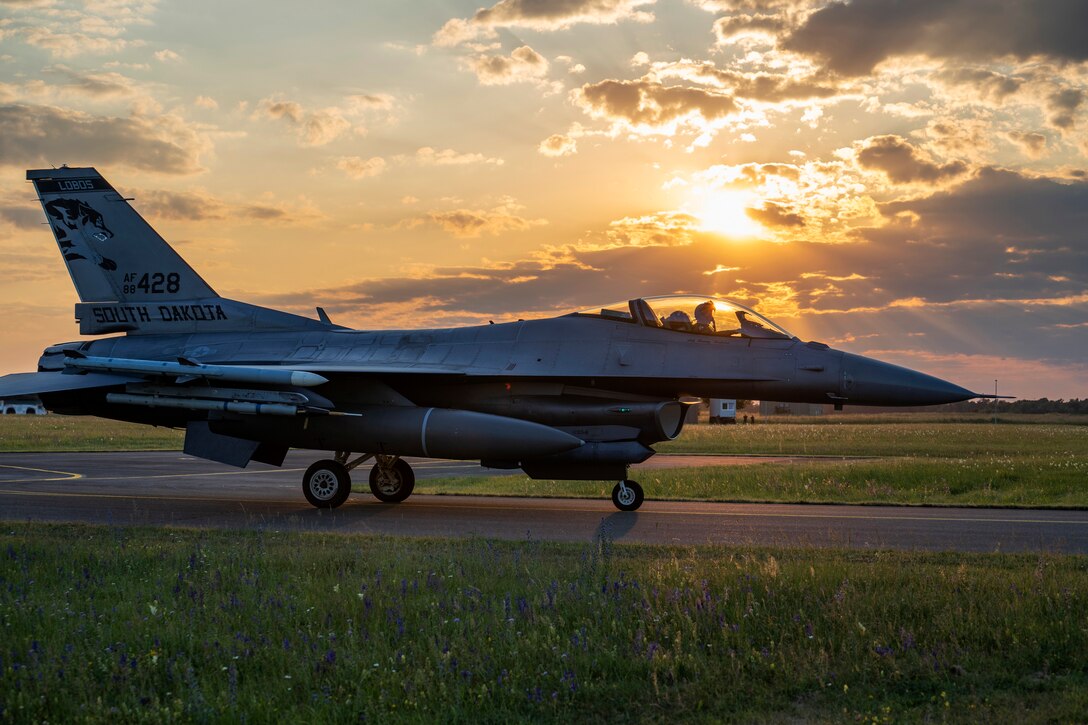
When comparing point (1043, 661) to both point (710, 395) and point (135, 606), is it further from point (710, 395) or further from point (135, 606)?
point (710, 395)

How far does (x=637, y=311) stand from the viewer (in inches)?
699

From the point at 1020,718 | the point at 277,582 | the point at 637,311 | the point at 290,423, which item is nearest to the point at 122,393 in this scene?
the point at 290,423

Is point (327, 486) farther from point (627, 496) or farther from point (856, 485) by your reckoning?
point (856, 485)

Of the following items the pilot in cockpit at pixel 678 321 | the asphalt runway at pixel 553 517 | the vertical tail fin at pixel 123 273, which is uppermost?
the vertical tail fin at pixel 123 273

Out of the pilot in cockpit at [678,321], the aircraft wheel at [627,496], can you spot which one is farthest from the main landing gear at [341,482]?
the pilot in cockpit at [678,321]

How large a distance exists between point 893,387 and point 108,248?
52.6 feet

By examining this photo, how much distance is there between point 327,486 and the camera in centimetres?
1827

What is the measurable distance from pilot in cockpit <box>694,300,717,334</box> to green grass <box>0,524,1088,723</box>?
7.58 m

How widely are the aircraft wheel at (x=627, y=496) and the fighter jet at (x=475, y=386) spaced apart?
2 centimetres

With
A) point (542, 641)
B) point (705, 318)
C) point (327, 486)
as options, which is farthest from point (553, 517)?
point (542, 641)

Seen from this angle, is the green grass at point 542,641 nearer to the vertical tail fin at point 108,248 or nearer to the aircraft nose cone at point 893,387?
the aircraft nose cone at point 893,387

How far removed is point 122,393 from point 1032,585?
52.4 ft

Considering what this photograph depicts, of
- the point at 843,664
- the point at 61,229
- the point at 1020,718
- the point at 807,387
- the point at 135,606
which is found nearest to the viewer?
the point at 1020,718

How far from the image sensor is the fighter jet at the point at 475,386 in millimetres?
16750
